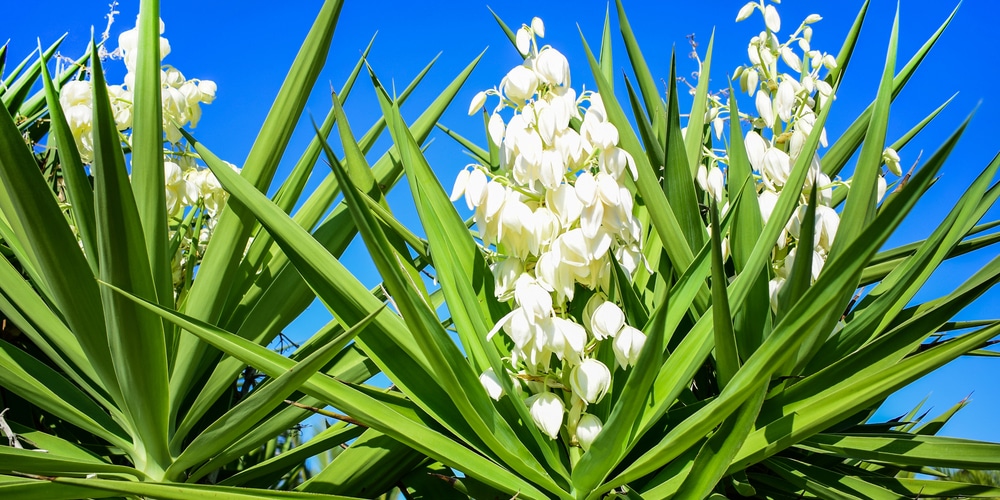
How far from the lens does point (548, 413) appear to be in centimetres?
102

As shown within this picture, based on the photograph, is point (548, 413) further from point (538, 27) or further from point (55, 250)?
point (55, 250)

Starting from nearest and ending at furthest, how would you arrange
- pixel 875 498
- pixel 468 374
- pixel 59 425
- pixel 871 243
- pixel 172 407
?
pixel 871 243 < pixel 468 374 < pixel 875 498 < pixel 172 407 < pixel 59 425

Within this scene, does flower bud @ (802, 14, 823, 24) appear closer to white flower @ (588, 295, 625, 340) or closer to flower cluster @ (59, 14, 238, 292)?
white flower @ (588, 295, 625, 340)

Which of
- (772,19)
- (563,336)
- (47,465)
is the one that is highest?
(772,19)

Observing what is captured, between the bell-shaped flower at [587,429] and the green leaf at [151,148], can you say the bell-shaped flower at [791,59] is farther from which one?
the green leaf at [151,148]

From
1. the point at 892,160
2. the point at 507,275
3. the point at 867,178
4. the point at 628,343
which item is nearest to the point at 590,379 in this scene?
the point at 628,343

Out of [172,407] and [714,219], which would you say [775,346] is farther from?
[172,407]

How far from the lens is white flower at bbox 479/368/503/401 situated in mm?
1061

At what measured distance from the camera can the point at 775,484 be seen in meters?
1.27

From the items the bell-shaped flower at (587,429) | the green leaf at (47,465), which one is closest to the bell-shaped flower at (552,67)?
the bell-shaped flower at (587,429)

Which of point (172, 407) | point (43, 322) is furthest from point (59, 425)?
point (172, 407)

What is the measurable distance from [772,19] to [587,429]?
84 centimetres

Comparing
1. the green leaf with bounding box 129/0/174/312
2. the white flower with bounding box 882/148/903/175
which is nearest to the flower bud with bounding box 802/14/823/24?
the white flower with bounding box 882/148/903/175

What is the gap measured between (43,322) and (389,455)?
0.63 meters
